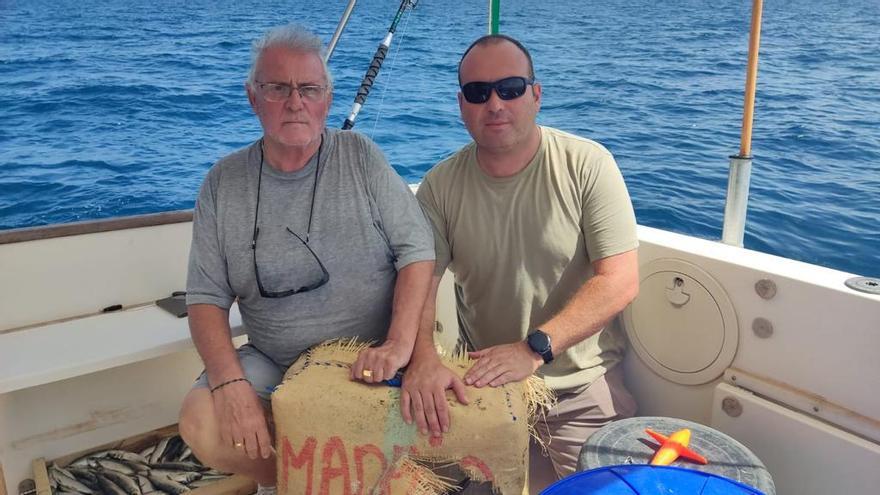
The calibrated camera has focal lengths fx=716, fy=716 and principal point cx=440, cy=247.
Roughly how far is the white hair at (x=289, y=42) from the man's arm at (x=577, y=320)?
87cm

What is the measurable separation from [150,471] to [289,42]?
5.18 ft

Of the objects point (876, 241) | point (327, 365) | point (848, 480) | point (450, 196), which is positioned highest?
point (450, 196)

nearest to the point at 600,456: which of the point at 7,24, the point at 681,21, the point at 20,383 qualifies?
the point at 20,383

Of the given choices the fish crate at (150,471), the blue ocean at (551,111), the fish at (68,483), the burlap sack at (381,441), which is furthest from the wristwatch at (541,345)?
the blue ocean at (551,111)

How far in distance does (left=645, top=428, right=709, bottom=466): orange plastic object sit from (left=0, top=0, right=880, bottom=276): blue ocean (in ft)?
10.3

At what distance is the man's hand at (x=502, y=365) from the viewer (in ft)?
5.48

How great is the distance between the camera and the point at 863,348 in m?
1.71

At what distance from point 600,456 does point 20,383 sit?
1.54m

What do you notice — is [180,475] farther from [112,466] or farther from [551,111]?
[551,111]

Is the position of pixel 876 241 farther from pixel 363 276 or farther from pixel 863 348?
pixel 363 276

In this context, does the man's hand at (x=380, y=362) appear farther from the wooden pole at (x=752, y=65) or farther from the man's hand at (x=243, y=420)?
the wooden pole at (x=752, y=65)

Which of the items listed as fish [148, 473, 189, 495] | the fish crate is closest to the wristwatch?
the fish crate

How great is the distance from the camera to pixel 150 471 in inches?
98.3

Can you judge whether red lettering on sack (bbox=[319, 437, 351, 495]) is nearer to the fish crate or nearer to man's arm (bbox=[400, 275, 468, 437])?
man's arm (bbox=[400, 275, 468, 437])
